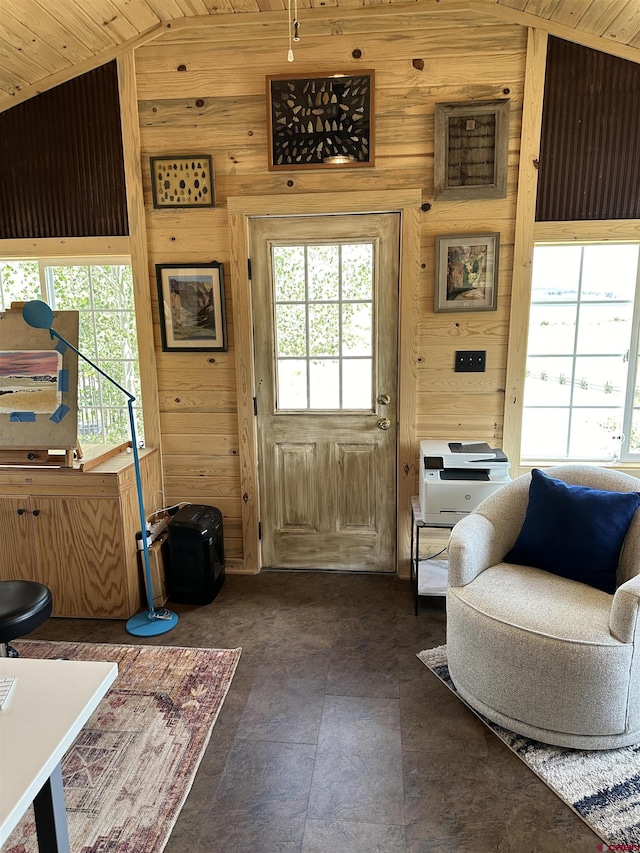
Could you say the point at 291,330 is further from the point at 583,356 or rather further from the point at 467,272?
the point at 583,356

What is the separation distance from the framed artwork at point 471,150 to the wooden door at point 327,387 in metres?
0.36

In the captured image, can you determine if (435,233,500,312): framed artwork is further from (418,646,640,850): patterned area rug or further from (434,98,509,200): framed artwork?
(418,646,640,850): patterned area rug

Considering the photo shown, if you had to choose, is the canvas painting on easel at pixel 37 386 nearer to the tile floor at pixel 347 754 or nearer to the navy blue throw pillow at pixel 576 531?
the tile floor at pixel 347 754

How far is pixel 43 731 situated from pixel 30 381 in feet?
6.96

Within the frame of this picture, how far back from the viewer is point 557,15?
2.71m

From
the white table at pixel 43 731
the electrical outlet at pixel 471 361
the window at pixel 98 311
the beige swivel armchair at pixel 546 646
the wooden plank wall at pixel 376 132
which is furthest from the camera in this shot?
the window at pixel 98 311

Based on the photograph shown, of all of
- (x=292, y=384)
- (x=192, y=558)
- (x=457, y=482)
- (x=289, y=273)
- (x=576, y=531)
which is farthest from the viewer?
(x=292, y=384)

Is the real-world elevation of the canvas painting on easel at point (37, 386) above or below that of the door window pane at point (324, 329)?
below

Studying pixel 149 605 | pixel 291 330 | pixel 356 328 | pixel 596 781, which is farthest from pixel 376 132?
pixel 596 781

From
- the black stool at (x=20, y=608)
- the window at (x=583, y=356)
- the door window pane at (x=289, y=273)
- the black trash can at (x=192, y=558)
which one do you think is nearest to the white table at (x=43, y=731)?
the black stool at (x=20, y=608)

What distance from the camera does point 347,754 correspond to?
6.81 ft

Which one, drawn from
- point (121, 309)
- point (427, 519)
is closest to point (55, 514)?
point (121, 309)

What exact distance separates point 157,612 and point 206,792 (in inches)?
48.3

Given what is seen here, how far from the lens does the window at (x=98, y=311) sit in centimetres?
338
